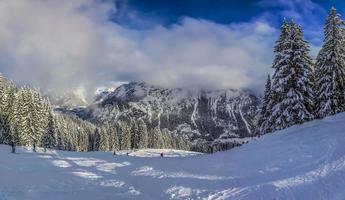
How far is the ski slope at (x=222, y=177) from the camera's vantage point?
1953 centimetres

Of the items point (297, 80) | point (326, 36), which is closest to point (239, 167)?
point (297, 80)

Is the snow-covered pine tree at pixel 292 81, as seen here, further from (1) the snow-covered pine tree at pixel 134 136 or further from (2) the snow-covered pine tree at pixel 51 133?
(1) the snow-covered pine tree at pixel 134 136

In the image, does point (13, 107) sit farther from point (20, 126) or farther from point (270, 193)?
point (270, 193)

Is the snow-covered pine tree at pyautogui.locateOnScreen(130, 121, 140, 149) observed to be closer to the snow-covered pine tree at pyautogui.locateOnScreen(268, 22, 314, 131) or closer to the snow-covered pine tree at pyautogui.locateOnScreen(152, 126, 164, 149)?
the snow-covered pine tree at pyautogui.locateOnScreen(152, 126, 164, 149)

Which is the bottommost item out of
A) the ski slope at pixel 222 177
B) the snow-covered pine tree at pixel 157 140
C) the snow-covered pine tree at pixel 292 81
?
the ski slope at pixel 222 177

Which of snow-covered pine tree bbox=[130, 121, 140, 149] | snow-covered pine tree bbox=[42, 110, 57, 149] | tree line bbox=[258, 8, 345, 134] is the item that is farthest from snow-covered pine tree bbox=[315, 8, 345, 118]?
snow-covered pine tree bbox=[130, 121, 140, 149]

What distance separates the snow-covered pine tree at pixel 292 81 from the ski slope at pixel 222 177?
11.0 meters

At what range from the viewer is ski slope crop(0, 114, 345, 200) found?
1953 cm

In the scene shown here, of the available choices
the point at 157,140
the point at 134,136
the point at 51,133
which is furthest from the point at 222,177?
the point at 157,140

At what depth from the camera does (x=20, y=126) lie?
72062 millimetres

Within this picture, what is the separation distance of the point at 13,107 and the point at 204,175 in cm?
5653

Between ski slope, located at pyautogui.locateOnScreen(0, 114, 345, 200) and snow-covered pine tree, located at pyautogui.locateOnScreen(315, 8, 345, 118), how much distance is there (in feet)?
38.6

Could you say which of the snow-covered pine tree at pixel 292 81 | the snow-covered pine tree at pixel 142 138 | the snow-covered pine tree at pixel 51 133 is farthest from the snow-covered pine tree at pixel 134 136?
the snow-covered pine tree at pixel 292 81

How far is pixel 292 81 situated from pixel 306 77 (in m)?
1.58
